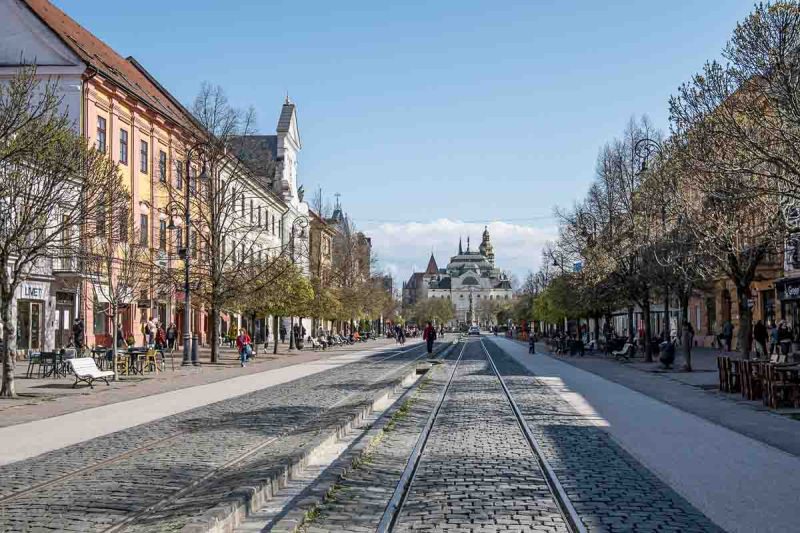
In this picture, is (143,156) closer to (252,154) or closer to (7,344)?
(252,154)

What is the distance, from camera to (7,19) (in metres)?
40.3

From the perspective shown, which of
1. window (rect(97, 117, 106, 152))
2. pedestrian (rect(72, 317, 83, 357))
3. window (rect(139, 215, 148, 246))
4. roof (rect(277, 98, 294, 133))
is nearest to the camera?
pedestrian (rect(72, 317, 83, 357))

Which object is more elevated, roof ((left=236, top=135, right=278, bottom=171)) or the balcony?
roof ((left=236, top=135, right=278, bottom=171))

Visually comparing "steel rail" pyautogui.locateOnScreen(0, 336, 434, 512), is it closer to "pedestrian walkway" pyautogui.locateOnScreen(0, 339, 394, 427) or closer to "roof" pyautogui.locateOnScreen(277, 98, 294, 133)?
"pedestrian walkway" pyautogui.locateOnScreen(0, 339, 394, 427)

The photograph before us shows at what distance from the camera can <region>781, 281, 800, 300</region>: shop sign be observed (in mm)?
40000

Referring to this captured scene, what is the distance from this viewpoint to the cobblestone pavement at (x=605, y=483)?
27.0ft

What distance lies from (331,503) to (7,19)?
38.0m

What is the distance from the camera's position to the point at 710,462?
11867 millimetres

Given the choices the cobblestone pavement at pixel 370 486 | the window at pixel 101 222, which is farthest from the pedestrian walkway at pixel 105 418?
the cobblestone pavement at pixel 370 486

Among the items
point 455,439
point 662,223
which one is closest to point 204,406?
point 455,439

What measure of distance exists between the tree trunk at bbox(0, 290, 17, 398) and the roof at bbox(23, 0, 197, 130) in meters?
21.1

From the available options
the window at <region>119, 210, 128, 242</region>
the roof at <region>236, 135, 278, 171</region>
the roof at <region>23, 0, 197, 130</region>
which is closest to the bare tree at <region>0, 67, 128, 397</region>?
the window at <region>119, 210, 128, 242</region>

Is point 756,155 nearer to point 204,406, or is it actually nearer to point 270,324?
point 204,406

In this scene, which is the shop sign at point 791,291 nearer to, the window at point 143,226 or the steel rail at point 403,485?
the steel rail at point 403,485
